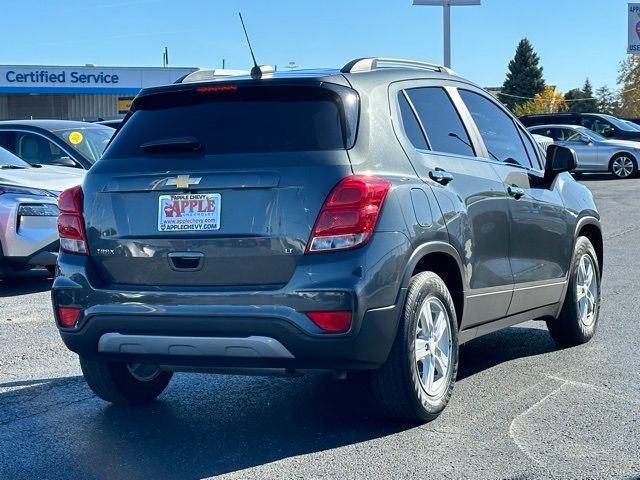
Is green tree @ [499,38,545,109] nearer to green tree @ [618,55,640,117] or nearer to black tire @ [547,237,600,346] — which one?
green tree @ [618,55,640,117]

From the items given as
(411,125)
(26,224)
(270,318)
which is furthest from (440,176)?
(26,224)

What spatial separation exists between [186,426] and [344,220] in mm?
1494

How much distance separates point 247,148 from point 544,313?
271 cm

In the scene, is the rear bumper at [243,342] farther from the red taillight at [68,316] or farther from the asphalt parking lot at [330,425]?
the asphalt parking lot at [330,425]

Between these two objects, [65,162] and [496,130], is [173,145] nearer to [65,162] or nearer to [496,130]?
[496,130]

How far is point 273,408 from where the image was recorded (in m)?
5.70

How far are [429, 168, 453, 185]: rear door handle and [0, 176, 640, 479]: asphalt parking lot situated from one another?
47.7 inches

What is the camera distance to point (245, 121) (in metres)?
5.02

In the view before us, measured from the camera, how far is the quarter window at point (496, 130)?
6.34 metres

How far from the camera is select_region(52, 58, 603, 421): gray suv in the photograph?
467 cm

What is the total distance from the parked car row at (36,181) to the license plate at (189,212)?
571 centimetres

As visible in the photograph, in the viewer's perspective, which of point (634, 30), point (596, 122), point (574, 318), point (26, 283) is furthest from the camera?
point (634, 30)

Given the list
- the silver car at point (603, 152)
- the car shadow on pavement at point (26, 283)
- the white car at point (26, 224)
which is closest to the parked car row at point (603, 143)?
the silver car at point (603, 152)

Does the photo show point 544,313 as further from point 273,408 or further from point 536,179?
point 273,408
